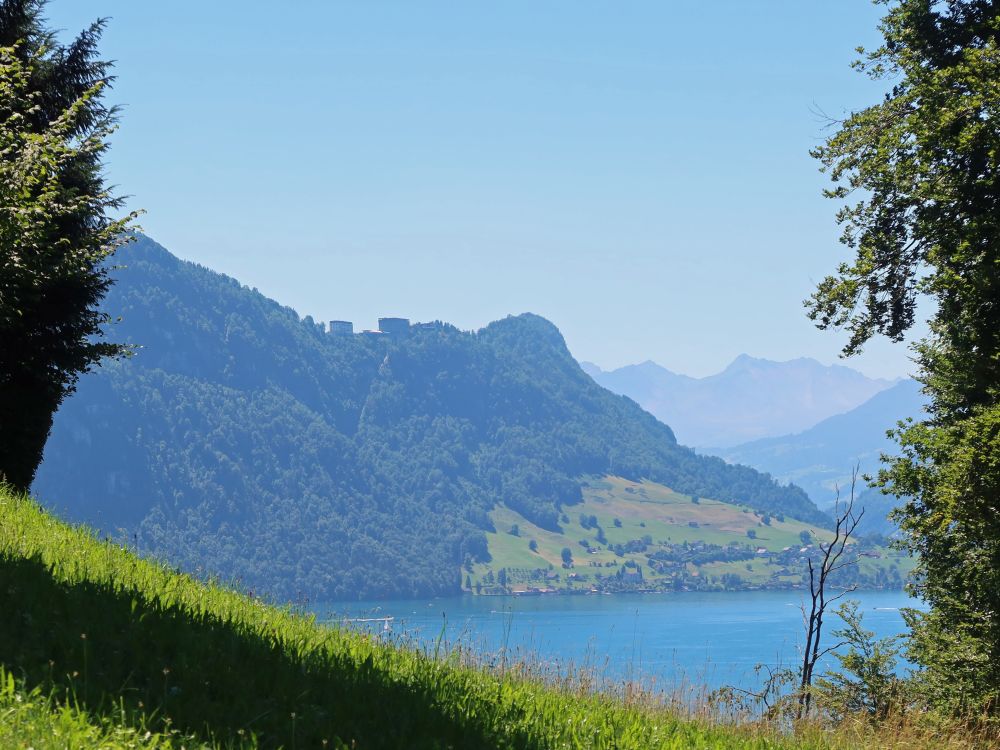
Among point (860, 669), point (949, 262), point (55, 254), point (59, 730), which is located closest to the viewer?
point (59, 730)

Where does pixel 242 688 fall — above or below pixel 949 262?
below

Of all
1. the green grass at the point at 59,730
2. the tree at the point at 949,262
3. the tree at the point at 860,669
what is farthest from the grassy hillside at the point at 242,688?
the tree at the point at 860,669

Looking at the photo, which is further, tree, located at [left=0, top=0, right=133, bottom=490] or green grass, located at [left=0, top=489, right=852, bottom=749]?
tree, located at [left=0, top=0, right=133, bottom=490]

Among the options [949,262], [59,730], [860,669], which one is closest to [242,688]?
[59,730]

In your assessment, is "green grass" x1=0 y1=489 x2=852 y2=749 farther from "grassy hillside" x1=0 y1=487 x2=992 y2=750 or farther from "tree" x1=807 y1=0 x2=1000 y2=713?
"tree" x1=807 y1=0 x2=1000 y2=713

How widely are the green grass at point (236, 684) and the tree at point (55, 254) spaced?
1179cm

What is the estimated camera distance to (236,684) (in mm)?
6820

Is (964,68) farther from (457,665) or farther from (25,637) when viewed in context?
(25,637)

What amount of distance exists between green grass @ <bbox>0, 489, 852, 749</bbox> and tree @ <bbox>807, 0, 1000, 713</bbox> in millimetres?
9867

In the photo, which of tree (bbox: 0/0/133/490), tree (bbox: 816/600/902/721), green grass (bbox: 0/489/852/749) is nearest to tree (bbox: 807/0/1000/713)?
tree (bbox: 816/600/902/721)

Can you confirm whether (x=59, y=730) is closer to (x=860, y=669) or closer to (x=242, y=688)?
(x=242, y=688)

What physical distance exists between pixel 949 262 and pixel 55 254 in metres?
18.4

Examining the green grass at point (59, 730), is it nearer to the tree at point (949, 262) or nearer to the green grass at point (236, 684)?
the green grass at point (236, 684)

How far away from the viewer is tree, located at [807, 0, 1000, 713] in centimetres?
1591
